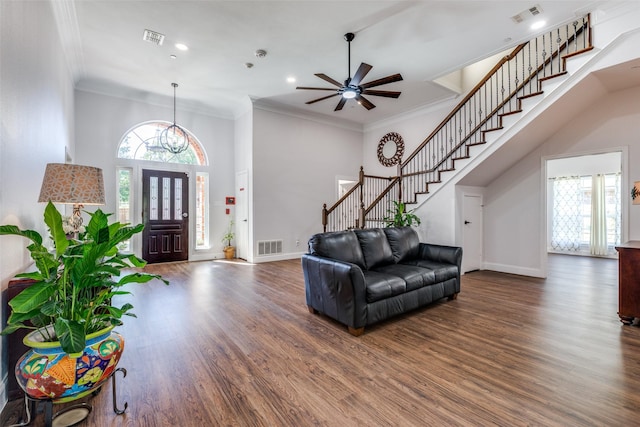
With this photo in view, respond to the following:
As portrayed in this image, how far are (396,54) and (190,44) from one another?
3.22m

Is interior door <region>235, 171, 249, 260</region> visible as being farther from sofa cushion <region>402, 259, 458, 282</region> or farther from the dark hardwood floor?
sofa cushion <region>402, 259, 458, 282</region>

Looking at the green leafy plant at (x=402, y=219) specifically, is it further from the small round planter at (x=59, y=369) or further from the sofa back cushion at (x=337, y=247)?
the small round planter at (x=59, y=369)

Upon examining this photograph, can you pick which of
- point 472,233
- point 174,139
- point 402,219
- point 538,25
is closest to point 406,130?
point 402,219

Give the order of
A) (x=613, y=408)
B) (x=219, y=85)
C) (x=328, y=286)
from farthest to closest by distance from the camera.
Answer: (x=219, y=85)
(x=328, y=286)
(x=613, y=408)

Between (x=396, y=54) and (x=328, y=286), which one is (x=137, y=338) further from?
(x=396, y=54)

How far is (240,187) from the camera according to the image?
23.0ft

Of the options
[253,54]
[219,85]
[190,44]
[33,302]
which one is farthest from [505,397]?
[219,85]

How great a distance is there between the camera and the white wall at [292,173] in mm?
6602

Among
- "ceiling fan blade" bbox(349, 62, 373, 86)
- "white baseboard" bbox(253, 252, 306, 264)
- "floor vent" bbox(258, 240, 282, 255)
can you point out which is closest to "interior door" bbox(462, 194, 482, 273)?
"ceiling fan blade" bbox(349, 62, 373, 86)

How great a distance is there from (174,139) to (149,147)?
549 mm

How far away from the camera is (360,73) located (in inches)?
148

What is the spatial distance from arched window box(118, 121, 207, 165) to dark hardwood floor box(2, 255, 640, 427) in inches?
144

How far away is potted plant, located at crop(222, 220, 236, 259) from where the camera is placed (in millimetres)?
6991

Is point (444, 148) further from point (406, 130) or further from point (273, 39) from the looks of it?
point (273, 39)
